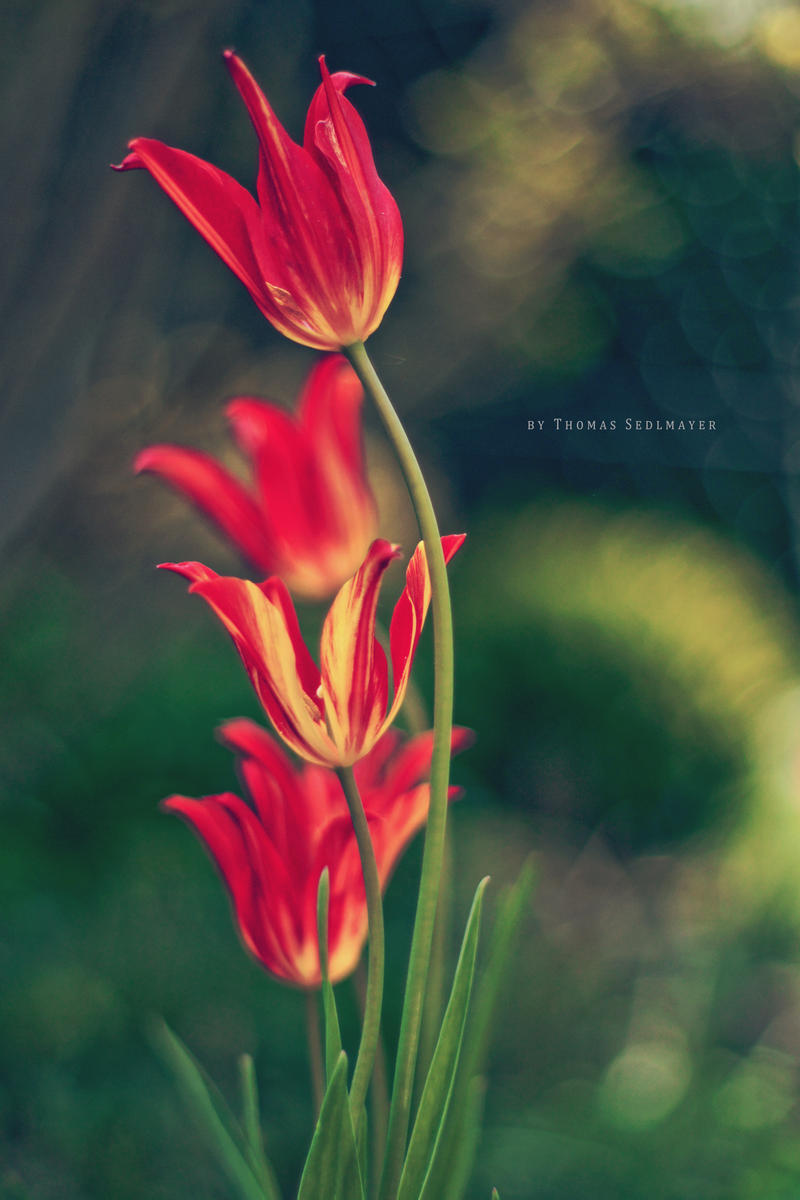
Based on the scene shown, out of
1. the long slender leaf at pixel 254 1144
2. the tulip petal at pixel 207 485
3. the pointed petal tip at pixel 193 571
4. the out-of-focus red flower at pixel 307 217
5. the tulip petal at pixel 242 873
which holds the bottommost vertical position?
the long slender leaf at pixel 254 1144

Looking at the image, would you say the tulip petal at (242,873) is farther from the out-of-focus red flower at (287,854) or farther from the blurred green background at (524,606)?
the blurred green background at (524,606)

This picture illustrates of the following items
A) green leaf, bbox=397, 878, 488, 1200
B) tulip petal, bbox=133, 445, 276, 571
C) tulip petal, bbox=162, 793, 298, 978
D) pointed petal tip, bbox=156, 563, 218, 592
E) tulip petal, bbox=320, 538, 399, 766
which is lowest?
green leaf, bbox=397, 878, 488, 1200

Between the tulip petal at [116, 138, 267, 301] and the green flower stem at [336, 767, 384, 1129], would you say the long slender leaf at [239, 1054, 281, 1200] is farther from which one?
the tulip petal at [116, 138, 267, 301]

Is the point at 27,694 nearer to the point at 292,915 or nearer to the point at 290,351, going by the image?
the point at 290,351

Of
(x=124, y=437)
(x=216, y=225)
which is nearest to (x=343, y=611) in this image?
(x=216, y=225)

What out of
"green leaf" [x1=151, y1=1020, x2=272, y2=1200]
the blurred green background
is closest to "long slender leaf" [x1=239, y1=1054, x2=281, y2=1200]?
"green leaf" [x1=151, y1=1020, x2=272, y2=1200]

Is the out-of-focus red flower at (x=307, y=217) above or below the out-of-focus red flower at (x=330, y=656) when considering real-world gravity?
above

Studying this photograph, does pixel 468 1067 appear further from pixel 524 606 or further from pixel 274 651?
pixel 524 606

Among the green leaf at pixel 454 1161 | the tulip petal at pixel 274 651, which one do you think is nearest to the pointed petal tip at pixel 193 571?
the tulip petal at pixel 274 651
